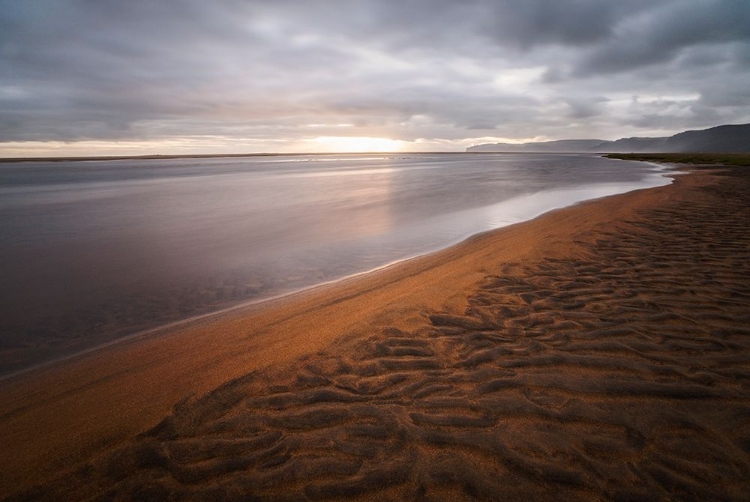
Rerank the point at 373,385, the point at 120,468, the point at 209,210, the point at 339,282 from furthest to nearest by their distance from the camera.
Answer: the point at 209,210 → the point at 339,282 → the point at 373,385 → the point at 120,468

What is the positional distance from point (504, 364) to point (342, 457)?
204 centimetres

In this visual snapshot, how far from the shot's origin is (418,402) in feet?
11.5

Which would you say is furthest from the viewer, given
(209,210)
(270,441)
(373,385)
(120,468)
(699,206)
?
(209,210)

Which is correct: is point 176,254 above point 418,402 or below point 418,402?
below

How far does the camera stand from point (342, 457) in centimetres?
292

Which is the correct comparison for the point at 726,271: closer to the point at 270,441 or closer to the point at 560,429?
the point at 560,429

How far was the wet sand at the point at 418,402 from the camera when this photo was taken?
2721 mm

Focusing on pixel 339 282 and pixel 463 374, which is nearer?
pixel 463 374

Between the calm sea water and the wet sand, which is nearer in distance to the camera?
the wet sand

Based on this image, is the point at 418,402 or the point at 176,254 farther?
the point at 176,254

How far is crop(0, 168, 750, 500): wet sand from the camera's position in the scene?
2721 millimetres

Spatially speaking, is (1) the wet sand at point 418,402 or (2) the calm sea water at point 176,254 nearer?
(1) the wet sand at point 418,402

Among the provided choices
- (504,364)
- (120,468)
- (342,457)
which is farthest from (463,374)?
(120,468)

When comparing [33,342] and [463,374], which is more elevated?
[463,374]
